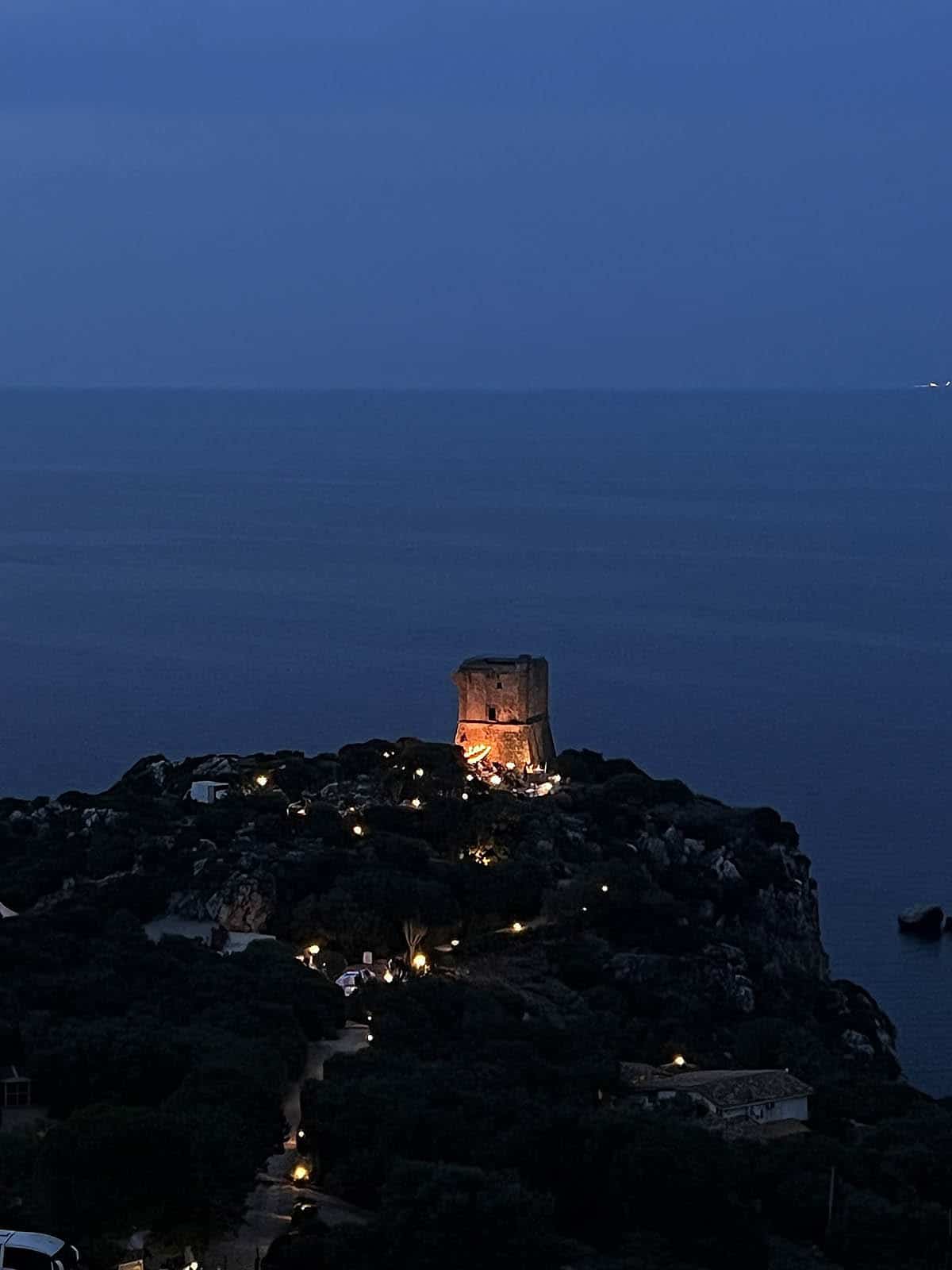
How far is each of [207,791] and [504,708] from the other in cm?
521

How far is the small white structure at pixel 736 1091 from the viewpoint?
22125 mm

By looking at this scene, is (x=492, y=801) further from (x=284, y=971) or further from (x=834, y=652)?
(x=834, y=652)

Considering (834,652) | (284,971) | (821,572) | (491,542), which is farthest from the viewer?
(491,542)

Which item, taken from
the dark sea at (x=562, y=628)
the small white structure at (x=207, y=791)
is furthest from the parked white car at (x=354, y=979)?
the dark sea at (x=562, y=628)

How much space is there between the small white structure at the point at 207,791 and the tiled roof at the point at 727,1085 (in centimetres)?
1323

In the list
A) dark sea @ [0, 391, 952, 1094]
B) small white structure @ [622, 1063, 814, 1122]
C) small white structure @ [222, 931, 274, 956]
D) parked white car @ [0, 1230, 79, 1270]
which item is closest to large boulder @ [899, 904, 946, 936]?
dark sea @ [0, 391, 952, 1094]

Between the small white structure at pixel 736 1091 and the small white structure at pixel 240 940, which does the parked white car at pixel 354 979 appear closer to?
the small white structure at pixel 240 940

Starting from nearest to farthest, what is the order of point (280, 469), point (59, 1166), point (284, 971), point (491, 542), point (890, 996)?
1. point (59, 1166)
2. point (284, 971)
3. point (890, 996)
4. point (491, 542)
5. point (280, 469)

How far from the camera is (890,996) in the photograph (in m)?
36.9

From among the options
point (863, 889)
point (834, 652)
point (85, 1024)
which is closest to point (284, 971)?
point (85, 1024)

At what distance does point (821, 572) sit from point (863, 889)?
5326 centimetres

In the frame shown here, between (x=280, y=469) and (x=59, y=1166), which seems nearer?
(x=59, y=1166)

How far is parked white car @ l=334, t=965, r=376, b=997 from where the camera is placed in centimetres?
2642

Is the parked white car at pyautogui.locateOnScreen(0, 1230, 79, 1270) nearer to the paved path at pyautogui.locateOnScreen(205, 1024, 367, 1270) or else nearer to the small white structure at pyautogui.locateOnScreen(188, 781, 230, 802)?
the paved path at pyautogui.locateOnScreen(205, 1024, 367, 1270)
